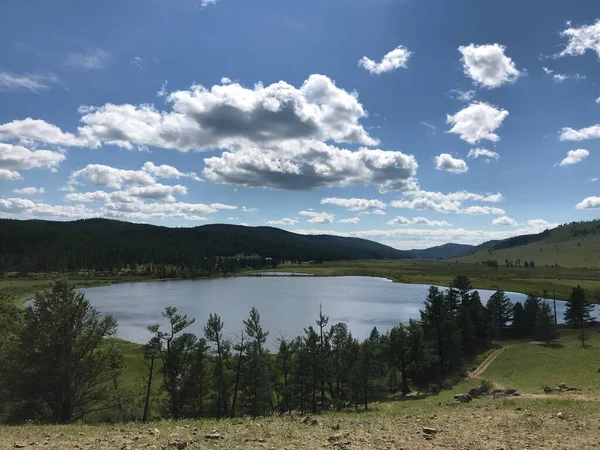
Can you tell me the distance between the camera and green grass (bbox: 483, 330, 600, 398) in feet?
107

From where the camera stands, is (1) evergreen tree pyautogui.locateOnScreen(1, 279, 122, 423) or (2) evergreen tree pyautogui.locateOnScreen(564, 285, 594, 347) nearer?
(1) evergreen tree pyautogui.locateOnScreen(1, 279, 122, 423)

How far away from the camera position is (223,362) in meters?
39.2

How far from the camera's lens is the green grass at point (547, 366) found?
32719 mm

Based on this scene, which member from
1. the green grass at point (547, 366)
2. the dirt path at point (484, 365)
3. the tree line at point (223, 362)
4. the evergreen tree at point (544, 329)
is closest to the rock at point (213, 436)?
the tree line at point (223, 362)

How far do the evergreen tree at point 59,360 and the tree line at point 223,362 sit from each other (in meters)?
0.06

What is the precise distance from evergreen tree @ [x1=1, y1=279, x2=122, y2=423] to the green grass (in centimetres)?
2857

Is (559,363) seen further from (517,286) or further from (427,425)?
(517,286)

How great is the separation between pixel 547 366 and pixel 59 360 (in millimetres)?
43259

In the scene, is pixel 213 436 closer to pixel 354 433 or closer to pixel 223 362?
pixel 354 433

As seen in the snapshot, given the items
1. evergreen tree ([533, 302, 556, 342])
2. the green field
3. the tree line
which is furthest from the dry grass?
evergreen tree ([533, 302, 556, 342])

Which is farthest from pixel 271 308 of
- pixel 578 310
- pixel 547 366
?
pixel 547 366

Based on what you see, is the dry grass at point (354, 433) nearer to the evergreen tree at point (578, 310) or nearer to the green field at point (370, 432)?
the green field at point (370, 432)

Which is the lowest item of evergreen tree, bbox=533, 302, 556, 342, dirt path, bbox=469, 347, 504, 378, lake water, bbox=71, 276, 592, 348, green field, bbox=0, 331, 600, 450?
lake water, bbox=71, 276, 592, 348

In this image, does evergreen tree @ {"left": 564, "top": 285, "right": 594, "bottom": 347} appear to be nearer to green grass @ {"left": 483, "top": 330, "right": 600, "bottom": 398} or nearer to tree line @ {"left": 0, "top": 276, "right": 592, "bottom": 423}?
tree line @ {"left": 0, "top": 276, "right": 592, "bottom": 423}
